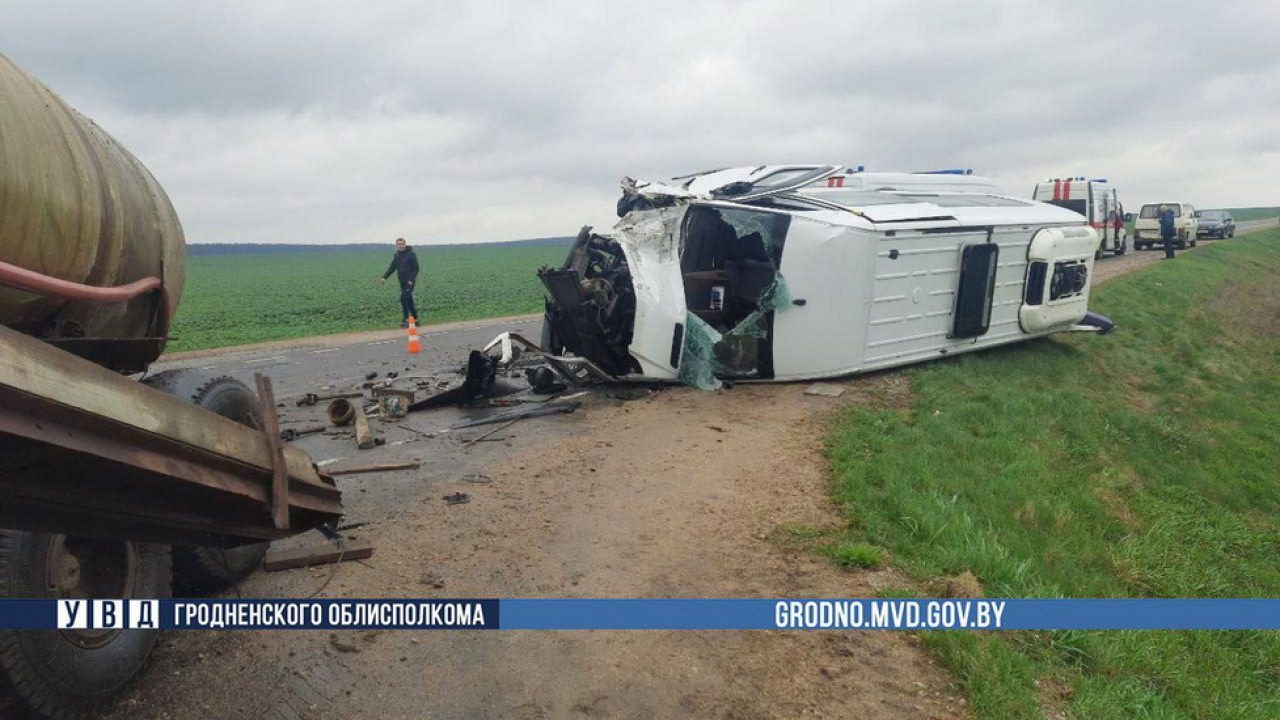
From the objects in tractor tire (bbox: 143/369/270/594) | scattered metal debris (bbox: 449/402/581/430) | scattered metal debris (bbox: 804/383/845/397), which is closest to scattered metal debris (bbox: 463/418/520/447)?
scattered metal debris (bbox: 449/402/581/430)

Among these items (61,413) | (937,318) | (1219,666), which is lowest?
(1219,666)

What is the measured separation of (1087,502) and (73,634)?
244 inches

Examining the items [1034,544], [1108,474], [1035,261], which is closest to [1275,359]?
[1035,261]

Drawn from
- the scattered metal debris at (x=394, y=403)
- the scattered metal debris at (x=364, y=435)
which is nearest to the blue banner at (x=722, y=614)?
the scattered metal debris at (x=364, y=435)

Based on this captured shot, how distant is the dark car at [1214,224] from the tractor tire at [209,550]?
4523 cm

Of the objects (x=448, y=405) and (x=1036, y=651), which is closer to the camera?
(x=1036, y=651)

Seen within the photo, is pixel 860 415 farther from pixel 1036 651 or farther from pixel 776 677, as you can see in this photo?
pixel 776 677

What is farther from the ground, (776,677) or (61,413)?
(61,413)

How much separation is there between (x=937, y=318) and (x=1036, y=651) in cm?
587

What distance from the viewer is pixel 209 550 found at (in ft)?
12.4

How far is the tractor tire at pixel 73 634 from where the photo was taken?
2590 mm

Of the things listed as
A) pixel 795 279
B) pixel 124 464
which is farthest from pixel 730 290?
pixel 124 464

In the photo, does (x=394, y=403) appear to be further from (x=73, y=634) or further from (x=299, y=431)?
(x=73, y=634)

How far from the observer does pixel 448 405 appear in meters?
8.50
